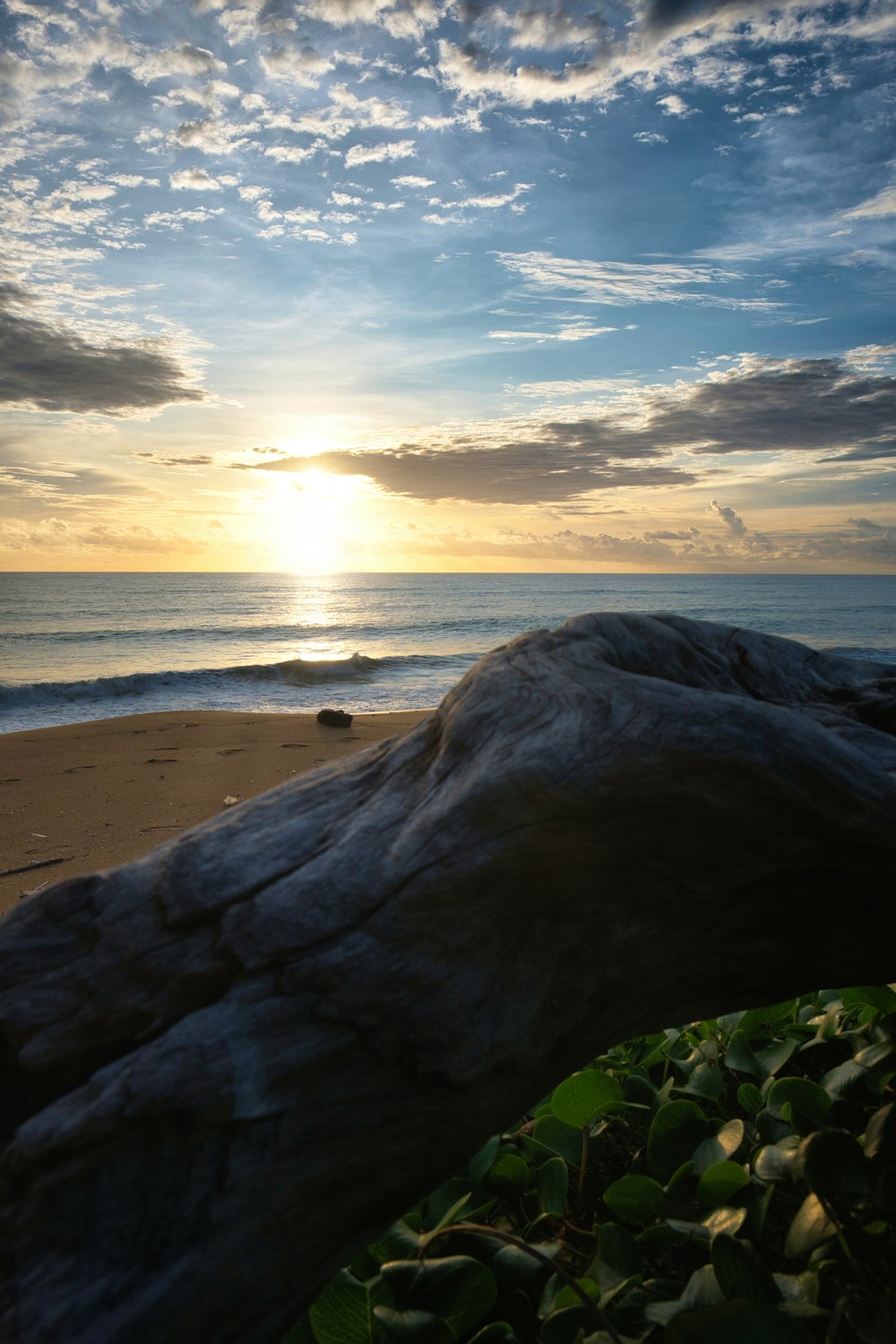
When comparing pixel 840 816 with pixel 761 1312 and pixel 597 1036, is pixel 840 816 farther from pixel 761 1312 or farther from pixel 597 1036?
pixel 761 1312

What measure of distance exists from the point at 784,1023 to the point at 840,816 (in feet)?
5.16

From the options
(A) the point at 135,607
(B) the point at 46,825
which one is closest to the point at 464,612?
(A) the point at 135,607

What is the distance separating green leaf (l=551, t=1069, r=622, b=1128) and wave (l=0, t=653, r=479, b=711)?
15054 mm

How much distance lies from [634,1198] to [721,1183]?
20 centimetres

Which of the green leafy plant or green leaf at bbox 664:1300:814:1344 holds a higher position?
green leaf at bbox 664:1300:814:1344

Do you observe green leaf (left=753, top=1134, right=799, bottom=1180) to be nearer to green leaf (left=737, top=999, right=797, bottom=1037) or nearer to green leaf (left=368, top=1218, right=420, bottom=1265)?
green leaf (left=737, top=999, right=797, bottom=1037)

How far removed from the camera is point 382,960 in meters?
1.51

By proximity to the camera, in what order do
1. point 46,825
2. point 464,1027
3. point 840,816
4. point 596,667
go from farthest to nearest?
point 46,825
point 596,667
point 840,816
point 464,1027

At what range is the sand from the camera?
6102 mm

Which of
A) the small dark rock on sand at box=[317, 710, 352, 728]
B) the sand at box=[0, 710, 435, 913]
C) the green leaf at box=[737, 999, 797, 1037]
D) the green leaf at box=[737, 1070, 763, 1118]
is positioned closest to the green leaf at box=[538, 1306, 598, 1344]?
the green leaf at box=[737, 1070, 763, 1118]

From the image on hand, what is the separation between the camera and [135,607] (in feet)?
145

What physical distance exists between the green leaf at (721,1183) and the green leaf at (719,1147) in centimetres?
5

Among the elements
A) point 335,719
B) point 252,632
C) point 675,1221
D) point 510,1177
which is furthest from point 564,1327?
point 252,632

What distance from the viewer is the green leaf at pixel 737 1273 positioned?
5.01ft
